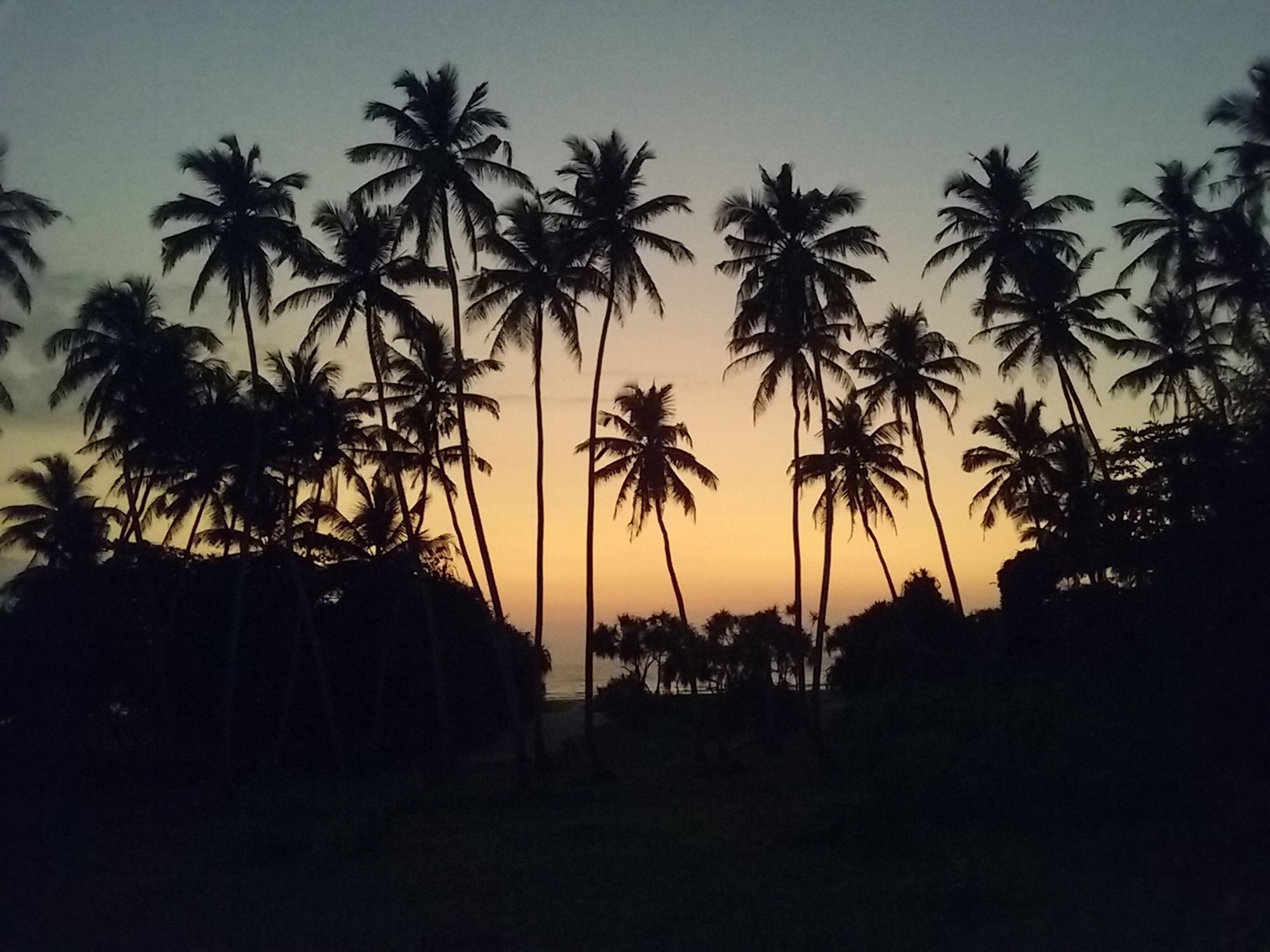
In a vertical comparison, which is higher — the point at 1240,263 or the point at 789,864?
the point at 1240,263

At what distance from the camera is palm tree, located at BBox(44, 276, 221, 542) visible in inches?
1426

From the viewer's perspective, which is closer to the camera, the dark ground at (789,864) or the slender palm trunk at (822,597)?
the dark ground at (789,864)

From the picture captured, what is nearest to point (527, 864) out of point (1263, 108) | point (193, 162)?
point (193, 162)

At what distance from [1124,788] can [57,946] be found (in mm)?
14028

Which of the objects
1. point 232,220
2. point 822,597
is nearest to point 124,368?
point 232,220

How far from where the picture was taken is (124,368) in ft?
119

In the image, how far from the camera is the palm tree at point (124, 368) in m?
36.2

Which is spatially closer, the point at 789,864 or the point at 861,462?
the point at 789,864

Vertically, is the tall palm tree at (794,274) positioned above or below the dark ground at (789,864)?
above

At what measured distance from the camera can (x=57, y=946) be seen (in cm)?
1313

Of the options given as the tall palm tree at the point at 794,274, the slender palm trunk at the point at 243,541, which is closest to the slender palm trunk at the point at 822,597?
the tall palm tree at the point at 794,274

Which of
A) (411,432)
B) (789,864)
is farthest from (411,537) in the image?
(789,864)

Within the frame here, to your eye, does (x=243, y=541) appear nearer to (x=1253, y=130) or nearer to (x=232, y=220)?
(x=232, y=220)

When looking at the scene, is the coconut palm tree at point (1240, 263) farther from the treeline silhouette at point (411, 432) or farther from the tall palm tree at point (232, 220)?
the tall palm tree at point (232, 220)
